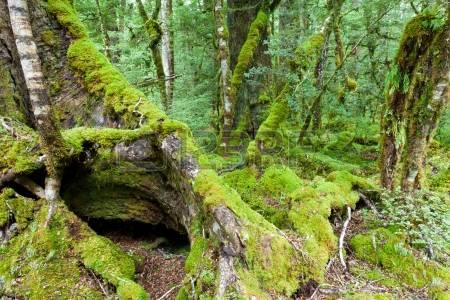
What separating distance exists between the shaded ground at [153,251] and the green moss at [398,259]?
2184 mm

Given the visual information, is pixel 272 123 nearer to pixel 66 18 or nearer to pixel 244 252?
pixel 244 252

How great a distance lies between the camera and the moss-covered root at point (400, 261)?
370 cm

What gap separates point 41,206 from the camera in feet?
13.9

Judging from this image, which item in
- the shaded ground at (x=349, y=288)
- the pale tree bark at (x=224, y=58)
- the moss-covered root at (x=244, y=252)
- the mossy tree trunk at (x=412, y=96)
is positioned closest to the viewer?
the moss-covered root at (x=244, y=252)

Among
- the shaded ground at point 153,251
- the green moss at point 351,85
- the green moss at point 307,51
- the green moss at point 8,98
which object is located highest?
the green moss at point 307,51

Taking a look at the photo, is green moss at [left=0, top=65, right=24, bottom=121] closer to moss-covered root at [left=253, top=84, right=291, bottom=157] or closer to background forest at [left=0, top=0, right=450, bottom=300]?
background forest at [left=0, top=0, right=450, bottom=300]

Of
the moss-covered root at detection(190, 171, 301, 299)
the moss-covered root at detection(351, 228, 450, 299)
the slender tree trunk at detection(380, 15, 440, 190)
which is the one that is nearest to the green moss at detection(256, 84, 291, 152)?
the slender tree trunk at detection(380, 15, 440, 190)

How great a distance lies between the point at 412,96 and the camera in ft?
16.2

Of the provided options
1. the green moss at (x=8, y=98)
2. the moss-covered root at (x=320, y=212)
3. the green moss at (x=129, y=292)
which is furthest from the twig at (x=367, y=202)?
the green moss at (x=8, y=98)

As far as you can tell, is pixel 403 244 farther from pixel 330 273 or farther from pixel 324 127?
pixel 324 127

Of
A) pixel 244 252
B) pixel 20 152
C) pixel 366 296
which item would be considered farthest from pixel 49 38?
pixel 366 296

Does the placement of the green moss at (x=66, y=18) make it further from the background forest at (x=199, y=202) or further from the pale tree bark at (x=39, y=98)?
the pale tree bark at (x=39, y=98)

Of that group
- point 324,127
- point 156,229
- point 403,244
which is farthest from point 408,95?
point 324,127

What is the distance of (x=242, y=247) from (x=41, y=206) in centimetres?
243
